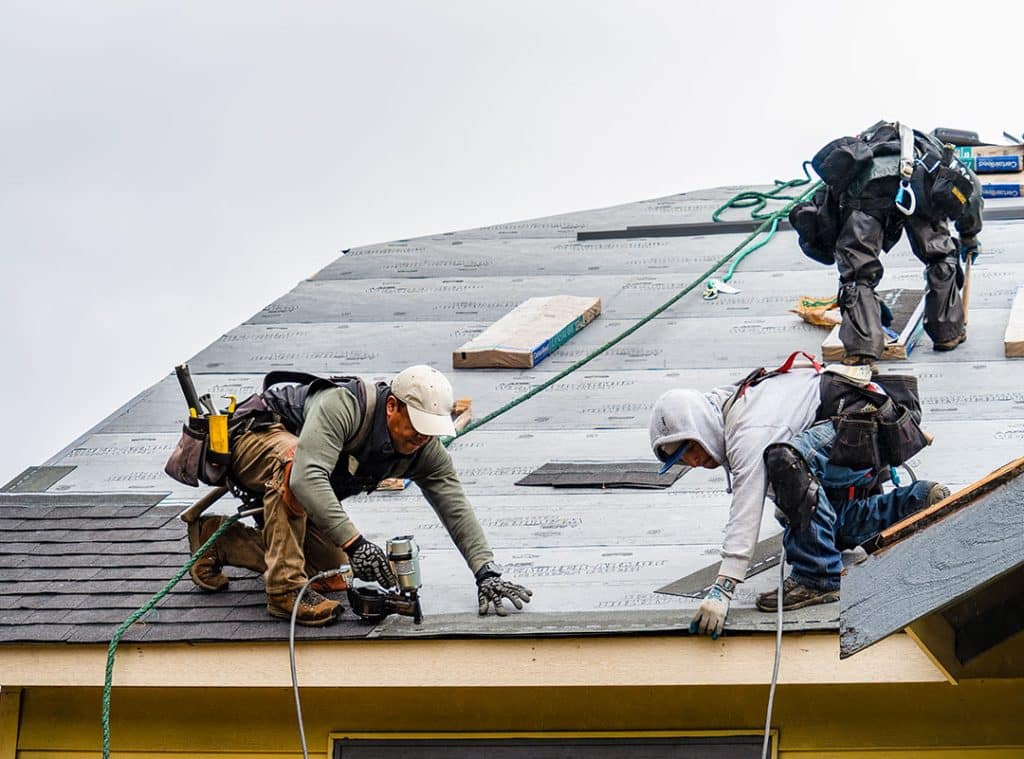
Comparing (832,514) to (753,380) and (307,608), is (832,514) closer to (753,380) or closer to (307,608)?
(753,380)

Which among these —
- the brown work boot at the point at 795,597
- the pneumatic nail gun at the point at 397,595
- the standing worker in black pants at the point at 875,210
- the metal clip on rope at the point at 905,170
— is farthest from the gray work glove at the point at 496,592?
the metal clip on rope at the point at 905,170

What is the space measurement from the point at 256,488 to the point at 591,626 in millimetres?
1424

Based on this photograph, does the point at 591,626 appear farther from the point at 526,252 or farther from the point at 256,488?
the point at 526,252

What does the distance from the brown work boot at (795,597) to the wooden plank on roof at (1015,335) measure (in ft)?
11.8

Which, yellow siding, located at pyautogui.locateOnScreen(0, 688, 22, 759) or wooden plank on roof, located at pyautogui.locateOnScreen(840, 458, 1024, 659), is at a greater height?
wooden plank on roof, located at pyautogui.locateOnScreen(840, 458, 1024, 659)

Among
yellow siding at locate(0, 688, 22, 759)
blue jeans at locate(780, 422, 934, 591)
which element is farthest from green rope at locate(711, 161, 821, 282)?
yellow siding at locate(0, 688, 22, 759)

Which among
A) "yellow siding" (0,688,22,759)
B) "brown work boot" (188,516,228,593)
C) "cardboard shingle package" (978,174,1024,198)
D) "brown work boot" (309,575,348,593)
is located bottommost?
"yellow siding" (0,688,22,759)

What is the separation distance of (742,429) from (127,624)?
7.23ft

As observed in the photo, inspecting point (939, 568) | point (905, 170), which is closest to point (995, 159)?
point (905, 170)

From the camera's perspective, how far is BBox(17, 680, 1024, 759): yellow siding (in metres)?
4.71

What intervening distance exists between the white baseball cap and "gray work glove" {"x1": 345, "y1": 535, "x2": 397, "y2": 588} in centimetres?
44

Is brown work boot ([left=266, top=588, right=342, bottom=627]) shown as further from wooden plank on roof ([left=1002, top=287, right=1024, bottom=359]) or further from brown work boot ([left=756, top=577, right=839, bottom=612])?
wooden plank on roof ([left=1002, top=287, right=1024, bottom=359])

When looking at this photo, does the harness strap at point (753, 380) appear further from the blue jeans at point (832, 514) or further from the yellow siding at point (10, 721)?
the yellow siding at point (10, 721)

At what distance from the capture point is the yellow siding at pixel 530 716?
4.71m
